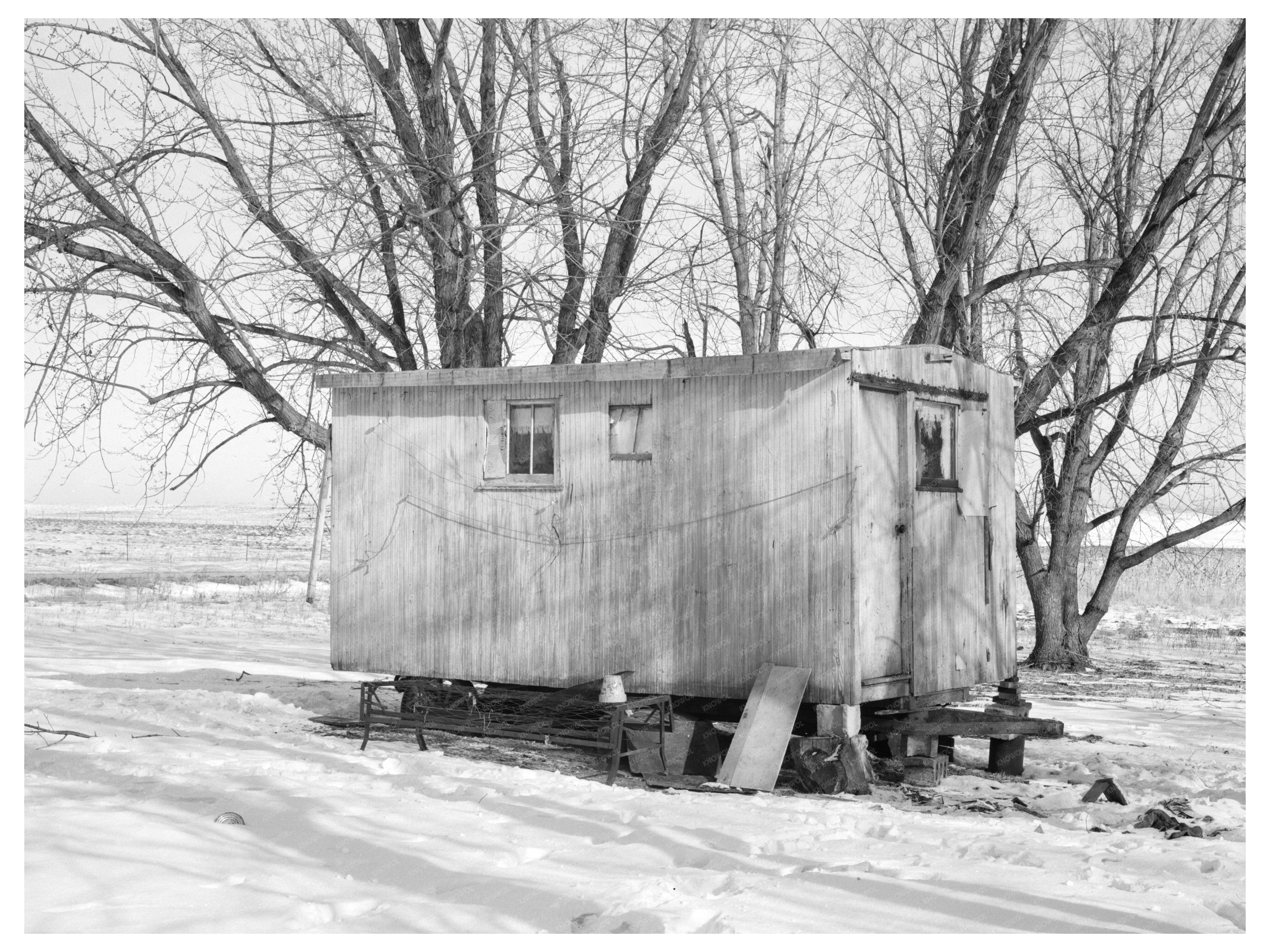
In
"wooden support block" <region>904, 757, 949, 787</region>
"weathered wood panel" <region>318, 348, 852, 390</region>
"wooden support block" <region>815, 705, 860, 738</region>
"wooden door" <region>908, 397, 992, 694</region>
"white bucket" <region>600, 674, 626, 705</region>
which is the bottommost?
"wooden support block" <region>904, 757, 949, 787</region>

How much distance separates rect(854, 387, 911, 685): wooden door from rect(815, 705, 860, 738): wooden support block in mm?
257

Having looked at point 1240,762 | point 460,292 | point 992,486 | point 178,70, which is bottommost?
point 1240,762

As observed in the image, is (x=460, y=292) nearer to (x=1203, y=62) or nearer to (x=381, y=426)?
(x=381, y=426)

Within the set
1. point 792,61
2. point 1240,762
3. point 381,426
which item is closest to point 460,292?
point 381,426

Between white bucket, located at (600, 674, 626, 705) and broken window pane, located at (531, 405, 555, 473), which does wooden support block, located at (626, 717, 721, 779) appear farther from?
broken window pane, located at (531, 405, 555, 473)

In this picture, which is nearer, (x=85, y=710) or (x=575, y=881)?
(x=575, y=881)

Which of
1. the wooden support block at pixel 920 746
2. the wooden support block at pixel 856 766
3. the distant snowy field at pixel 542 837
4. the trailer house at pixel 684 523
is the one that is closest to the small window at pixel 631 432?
the trailer house at pixel 684 523

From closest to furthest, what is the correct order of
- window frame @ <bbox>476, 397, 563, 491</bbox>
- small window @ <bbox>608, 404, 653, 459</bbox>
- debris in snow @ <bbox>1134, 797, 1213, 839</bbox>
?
debris in snow @ <bbox>1134, 797, 1213, 839</bbox> < small window @ <bbox>608, 404, 653, 459</bbox> < window frame @ <bbox>476, 397, 563, 491</bbox>

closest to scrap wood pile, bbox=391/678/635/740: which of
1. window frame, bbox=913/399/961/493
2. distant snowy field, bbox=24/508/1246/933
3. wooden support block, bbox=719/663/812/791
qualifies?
distant snowy field, bbox=24/508/1246/933

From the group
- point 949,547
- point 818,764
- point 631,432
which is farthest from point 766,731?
point 631,432

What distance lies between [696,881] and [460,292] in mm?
8955

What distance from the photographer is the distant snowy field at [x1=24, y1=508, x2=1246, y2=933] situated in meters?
5.20

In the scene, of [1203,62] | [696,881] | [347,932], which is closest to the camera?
[347,932]

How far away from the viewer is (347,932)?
5.05m
